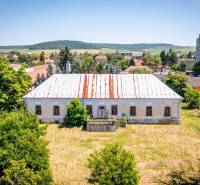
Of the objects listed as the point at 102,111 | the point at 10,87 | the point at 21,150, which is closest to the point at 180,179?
the point at 21,150

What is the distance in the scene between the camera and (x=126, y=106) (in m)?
36.3

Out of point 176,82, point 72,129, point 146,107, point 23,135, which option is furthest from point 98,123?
point 176,82

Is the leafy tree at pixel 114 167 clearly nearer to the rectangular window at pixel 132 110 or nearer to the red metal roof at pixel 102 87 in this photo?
the red metal roof at pixel 102 87

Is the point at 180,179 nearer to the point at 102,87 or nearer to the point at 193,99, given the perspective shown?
the point at 102,87

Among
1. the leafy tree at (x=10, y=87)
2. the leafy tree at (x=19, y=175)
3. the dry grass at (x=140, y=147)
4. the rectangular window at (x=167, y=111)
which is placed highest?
the leafy tree at (x=10, y=87)

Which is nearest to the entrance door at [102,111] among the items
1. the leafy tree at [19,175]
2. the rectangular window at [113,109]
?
the rectangular window at [113,109]

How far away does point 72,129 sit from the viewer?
34.2 metres

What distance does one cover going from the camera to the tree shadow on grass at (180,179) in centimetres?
2038

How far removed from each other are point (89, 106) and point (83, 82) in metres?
3.69

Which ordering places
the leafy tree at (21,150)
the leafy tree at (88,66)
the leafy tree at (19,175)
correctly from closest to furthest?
the leafy tree at (19,175) → the leafy tree at (21,150) → the leafy tree at (88,66)

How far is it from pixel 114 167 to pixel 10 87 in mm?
19846

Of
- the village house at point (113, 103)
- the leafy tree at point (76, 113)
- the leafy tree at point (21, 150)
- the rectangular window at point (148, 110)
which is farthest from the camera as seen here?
the rectangular window at point (148, 110)

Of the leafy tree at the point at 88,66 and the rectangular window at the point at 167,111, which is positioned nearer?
the rectangular window at the point at 167,111

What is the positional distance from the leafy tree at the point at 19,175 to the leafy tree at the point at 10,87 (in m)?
16.5
